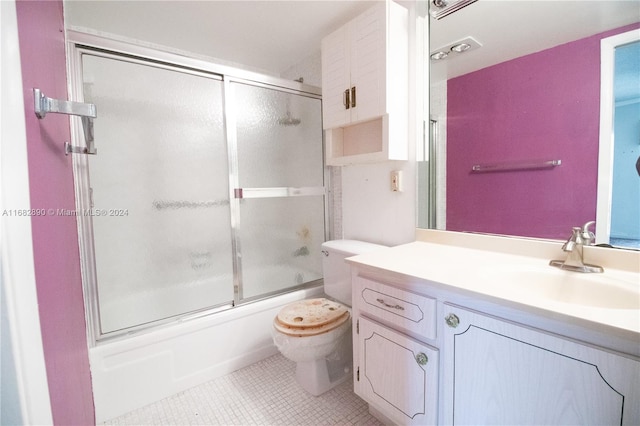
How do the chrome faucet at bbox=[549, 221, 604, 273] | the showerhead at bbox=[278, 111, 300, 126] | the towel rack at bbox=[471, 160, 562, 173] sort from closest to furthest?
1. the chrome faucet at bbox=[549, 221, 604, 273]
2. the towel rack at bbox=[471, 160, 562, 173]
3. the showerhead at bbox=[278, 111, 300, 126]

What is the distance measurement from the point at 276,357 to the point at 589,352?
5.31ft

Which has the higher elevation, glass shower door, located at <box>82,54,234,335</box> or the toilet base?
glass shower door, located at <box>82,54,234,335</box>

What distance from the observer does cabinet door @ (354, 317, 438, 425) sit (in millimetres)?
970

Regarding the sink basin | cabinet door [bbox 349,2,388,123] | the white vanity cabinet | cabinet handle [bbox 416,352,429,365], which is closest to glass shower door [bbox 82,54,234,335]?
cabinet door [bbox 349,2,388,123]

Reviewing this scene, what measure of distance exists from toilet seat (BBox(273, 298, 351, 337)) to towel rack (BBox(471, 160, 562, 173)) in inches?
39.7

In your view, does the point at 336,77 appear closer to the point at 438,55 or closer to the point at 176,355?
the point at 438,55

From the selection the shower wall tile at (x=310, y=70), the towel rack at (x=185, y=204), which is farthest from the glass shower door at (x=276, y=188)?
the shower wall tile at (x=310, y=70)

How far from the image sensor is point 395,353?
107 cm

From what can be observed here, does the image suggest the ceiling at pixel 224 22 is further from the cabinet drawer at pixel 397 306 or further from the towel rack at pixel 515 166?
the cabinet drawer at pixel 397 306

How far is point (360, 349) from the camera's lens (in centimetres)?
123

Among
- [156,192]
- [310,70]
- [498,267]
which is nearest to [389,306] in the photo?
[498,267]

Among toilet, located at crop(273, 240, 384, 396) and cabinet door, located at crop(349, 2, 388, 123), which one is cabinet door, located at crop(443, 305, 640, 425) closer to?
toilet, located at crop(273, 240, 384, 396)

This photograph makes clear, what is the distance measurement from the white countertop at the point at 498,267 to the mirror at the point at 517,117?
0.28 feet

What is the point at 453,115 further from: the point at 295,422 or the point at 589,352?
the point at 295,422
